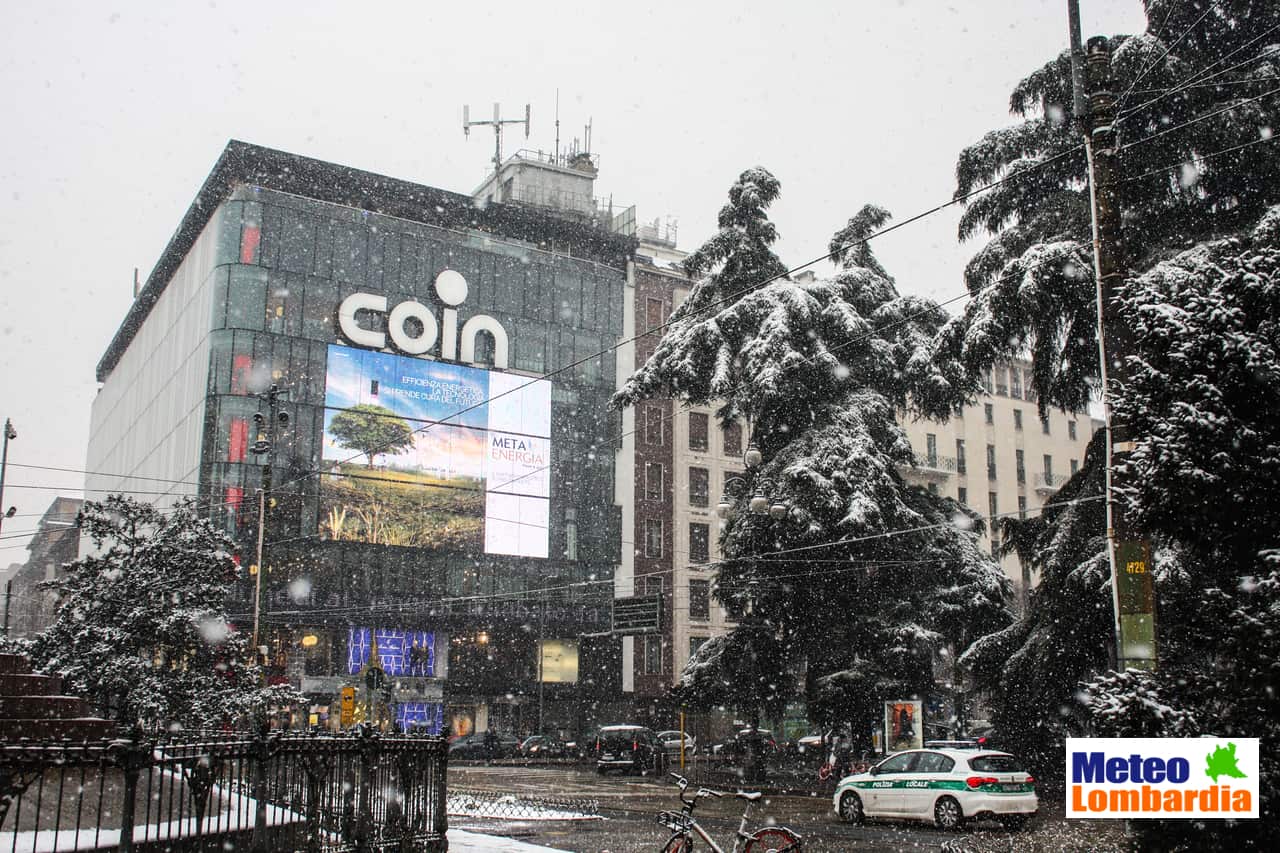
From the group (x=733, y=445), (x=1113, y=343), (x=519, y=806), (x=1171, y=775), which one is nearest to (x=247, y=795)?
(x=1171, y=775)

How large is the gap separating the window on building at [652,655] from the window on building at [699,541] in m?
5.09

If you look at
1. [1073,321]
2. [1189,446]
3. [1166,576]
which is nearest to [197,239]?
[1073,321]

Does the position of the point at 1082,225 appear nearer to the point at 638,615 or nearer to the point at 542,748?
the point at 638,615

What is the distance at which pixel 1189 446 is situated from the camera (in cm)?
683

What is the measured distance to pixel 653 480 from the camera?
6344cm

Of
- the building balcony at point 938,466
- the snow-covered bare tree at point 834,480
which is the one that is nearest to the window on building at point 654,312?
the building balcony at point 938,466

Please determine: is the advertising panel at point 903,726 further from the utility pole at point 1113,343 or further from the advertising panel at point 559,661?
the advertising panel at point 559,661

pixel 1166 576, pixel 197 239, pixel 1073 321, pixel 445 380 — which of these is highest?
pixel 197 239

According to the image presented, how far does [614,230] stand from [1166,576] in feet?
179

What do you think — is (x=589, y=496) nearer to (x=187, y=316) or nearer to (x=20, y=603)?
(x=187, y=316)

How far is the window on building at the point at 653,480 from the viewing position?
63031 mm

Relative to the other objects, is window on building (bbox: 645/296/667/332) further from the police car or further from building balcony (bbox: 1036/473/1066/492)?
the police car

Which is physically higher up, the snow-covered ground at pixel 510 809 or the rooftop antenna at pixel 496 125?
the rooftop antenna at pixel 496 125

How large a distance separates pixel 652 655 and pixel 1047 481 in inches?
1199
